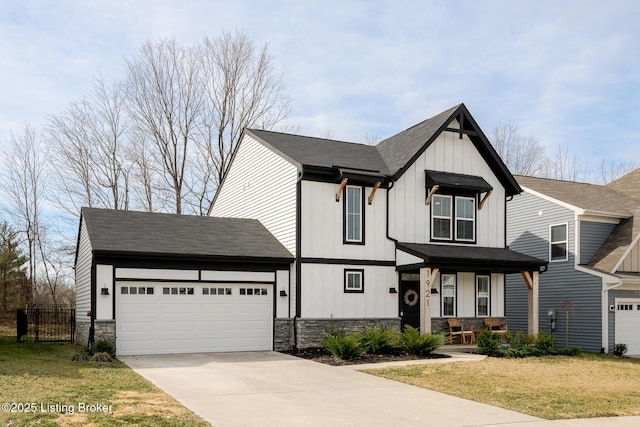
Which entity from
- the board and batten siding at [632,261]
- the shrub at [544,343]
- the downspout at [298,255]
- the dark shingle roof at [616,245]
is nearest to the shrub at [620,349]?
the dark shingle roof at [616,245]

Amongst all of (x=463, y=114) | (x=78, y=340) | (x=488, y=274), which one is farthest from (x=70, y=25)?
(x=488, y=274)

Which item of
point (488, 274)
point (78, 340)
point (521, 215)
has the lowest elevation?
point (78, 340)

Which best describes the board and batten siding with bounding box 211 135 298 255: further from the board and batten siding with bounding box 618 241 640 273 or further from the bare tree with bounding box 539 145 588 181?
the bare tree with bounding box 539 145 588 181

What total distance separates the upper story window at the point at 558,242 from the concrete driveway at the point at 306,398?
12214 mm

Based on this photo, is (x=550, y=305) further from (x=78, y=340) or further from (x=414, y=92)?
(x=78, y=340)

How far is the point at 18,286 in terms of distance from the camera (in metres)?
30.7

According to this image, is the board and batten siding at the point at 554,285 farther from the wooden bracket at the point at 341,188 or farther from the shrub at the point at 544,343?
the wooden bracket at the point at 341,188

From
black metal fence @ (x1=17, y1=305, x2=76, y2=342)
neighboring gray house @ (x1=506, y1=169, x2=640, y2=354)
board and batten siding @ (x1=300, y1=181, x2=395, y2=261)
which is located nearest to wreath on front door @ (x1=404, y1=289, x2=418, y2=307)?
board and batten siding @ (x1=300, y1=181, x2=395, y2=261)

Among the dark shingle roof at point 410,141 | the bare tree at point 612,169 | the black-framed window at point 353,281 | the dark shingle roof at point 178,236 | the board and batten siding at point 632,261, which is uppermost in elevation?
the bare tree at point 612,169

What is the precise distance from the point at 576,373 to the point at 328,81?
38.1 ft

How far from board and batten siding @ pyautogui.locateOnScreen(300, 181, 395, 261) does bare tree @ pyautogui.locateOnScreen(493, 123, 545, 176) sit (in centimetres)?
2585

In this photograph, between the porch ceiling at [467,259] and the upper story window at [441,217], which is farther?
the upper story window at [441,217]

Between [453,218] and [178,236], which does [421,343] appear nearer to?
[453,218]

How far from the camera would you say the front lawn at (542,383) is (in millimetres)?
10297
